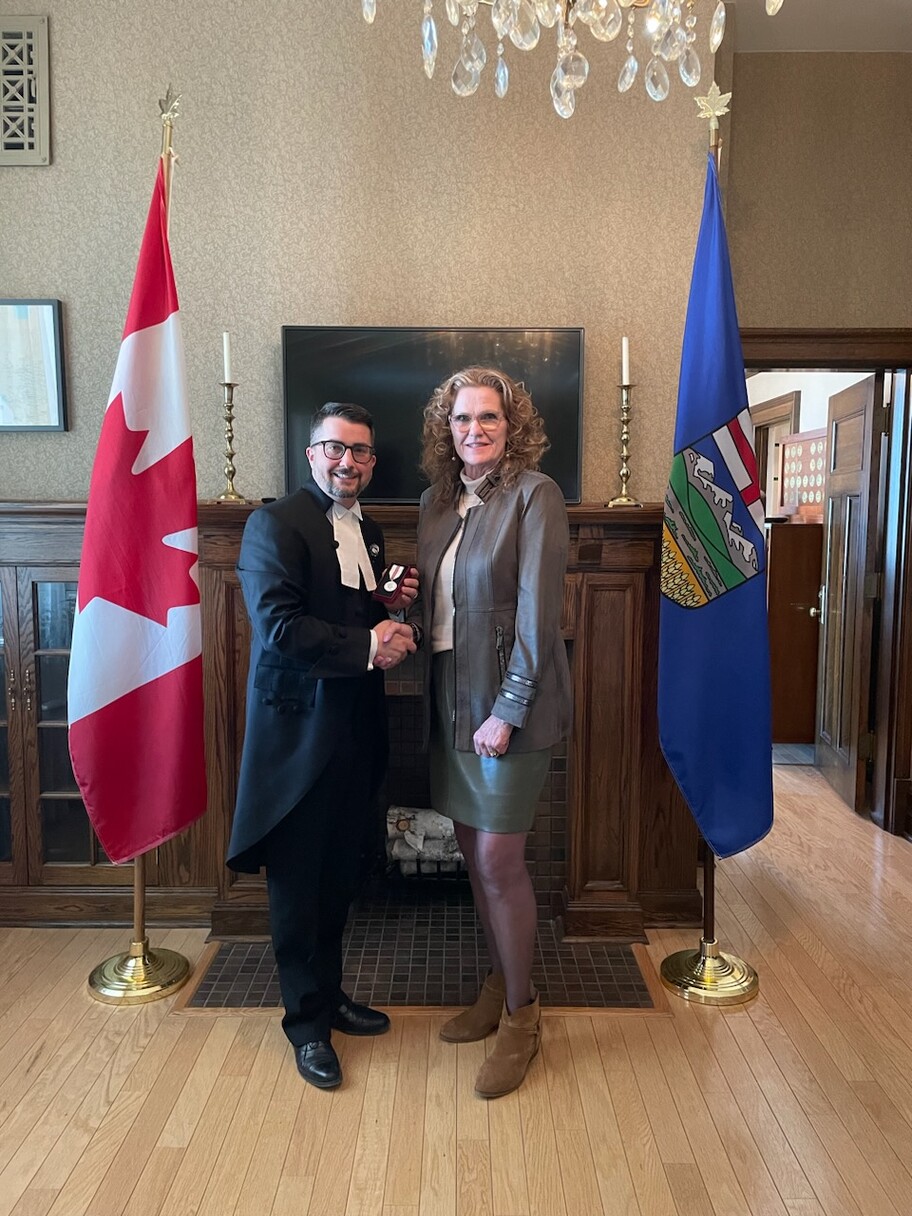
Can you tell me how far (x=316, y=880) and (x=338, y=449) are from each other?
3.36ft

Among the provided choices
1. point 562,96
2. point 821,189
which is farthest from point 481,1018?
point 821,189

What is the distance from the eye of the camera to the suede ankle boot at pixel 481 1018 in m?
2.23

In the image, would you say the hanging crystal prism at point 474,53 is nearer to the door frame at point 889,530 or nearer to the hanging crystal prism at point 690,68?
the hanging crystal prism at point 690,68

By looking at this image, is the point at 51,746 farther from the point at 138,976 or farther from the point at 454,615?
the point at 454,615

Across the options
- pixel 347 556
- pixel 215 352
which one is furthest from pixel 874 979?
pixel 215 352

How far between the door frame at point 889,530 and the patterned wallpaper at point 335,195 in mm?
914

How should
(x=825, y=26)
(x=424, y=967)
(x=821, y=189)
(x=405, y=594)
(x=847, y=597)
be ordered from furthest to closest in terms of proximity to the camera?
(x=847, y=597)
(x=821, y=189)
(x=825, y=26)
(x=424, y=967)
(x=405, y=594)

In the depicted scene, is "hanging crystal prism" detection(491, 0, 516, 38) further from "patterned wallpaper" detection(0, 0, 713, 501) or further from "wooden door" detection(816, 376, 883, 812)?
"wooden door" detection(816, 376, 883, 812)

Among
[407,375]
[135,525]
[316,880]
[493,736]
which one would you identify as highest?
[407,375]

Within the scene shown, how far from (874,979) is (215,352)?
2.81 meters

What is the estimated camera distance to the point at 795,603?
5.12 metres

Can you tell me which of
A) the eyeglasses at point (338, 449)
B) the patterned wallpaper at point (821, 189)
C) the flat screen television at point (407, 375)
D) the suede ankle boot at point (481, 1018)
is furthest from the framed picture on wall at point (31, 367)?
the patterned wallpaper at point (821, 189)

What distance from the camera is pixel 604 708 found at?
2.80 m

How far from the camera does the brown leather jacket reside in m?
1.96
